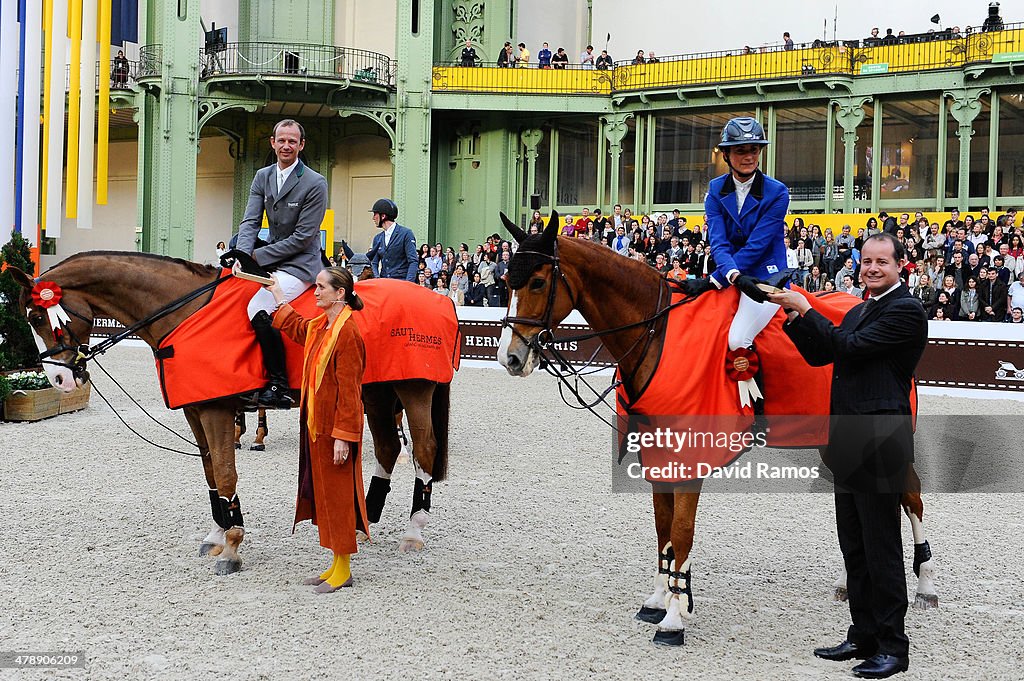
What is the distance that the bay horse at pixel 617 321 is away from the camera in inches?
189

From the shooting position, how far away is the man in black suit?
13.8 feet

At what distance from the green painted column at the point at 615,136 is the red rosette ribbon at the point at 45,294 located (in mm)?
24038

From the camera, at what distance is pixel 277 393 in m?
6.32

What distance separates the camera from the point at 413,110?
92.5 feet

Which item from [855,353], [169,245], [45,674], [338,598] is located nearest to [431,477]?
[338,598]

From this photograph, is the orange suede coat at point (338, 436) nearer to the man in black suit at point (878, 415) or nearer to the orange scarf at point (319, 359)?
the orange scarf at point (319, 359)

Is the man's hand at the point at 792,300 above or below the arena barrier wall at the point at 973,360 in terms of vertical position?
above

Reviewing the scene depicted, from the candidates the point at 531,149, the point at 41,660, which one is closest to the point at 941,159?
the point at 531,149

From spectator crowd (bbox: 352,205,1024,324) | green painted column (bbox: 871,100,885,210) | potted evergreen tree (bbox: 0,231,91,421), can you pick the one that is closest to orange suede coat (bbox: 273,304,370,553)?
potted evergreen tree (bbox: 0,231,91,421)

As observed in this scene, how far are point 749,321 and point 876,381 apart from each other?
831 mm

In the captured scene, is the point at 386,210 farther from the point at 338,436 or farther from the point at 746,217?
the point at 746,217

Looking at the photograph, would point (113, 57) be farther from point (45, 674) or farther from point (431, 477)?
point (45, 674)

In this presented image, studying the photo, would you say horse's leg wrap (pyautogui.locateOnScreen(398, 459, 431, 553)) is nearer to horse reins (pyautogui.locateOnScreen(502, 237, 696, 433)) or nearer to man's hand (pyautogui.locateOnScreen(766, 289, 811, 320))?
horse reins (pyautogui.locateOnScreen(502, 237, 696, 433))

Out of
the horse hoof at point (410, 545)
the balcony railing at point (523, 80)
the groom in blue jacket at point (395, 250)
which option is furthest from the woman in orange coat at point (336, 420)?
the balcony railing at point (523, 80)
